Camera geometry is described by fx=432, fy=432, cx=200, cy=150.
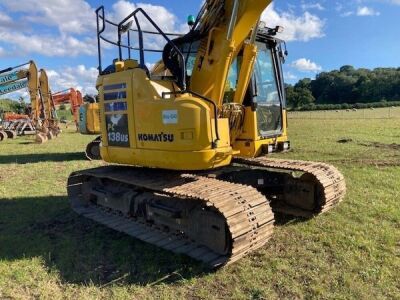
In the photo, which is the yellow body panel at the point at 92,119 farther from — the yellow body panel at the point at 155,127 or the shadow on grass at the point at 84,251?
the yellow body panel at the point at 155,127

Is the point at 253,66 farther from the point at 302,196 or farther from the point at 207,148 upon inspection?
the point at 302,196

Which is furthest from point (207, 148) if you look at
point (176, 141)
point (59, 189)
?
point (59, 189)

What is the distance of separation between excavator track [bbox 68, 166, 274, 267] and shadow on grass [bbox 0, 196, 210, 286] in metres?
0.15

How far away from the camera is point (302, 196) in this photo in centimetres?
695

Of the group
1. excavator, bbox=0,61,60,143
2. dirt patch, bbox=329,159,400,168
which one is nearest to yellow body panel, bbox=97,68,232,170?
dirt patch, bbox=329,159,400,168

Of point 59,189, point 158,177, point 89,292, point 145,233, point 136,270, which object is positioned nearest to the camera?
point 89,292

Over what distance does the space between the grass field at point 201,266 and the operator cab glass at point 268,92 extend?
5.05 ft

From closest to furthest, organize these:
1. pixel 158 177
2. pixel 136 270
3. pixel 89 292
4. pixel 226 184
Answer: pixel 89 292 → pixel 136 270 → pixel 226 184 → pixel 158 177

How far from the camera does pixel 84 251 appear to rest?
597cm

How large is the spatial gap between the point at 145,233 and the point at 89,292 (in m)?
1.57

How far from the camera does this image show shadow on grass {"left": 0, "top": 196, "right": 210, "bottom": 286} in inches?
202

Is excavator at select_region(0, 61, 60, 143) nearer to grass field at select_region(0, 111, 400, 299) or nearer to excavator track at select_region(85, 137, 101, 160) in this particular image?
excavator track at select_region(85, 137, 101, 160)

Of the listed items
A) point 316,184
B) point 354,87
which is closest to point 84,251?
point 316,184

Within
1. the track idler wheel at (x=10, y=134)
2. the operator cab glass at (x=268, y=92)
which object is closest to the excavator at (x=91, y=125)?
the operator cab glass at (x=268, y=92)
